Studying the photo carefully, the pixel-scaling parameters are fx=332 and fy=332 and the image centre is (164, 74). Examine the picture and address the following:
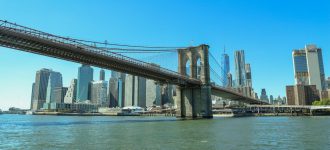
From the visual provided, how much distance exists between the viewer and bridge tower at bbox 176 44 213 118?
249 feet

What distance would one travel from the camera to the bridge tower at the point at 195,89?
75.9 m

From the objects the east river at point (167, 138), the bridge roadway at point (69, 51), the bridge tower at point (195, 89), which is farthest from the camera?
the bridge tower at point (195, 89)

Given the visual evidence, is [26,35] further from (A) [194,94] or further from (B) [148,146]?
(A) [194,94]

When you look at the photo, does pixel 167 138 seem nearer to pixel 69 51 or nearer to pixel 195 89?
pixel 69 51

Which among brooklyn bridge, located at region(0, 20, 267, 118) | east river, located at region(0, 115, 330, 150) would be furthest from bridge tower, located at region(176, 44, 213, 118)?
east river, located at region(0, 115, 330, 150)

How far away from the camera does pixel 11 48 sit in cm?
4156

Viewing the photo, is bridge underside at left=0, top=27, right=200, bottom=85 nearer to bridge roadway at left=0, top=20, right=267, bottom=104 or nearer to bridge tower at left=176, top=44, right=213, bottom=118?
bridge roadway at left=0, top=20, right=267, bottom=104

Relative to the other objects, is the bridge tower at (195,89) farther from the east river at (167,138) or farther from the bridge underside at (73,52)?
the east river at (167,138)

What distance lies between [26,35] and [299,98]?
18447 centimetres

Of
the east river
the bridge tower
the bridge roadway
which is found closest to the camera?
the east river

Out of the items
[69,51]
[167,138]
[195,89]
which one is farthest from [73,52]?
[195,89]

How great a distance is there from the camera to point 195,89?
77812mm

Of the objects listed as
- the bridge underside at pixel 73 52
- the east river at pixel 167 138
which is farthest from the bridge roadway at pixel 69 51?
the east river at pixel 167 138

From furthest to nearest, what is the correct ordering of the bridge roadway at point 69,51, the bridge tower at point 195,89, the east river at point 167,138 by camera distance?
the bridge tower at point 195,89, the bridge roadway at point 69,51, the east river at point 167,138
